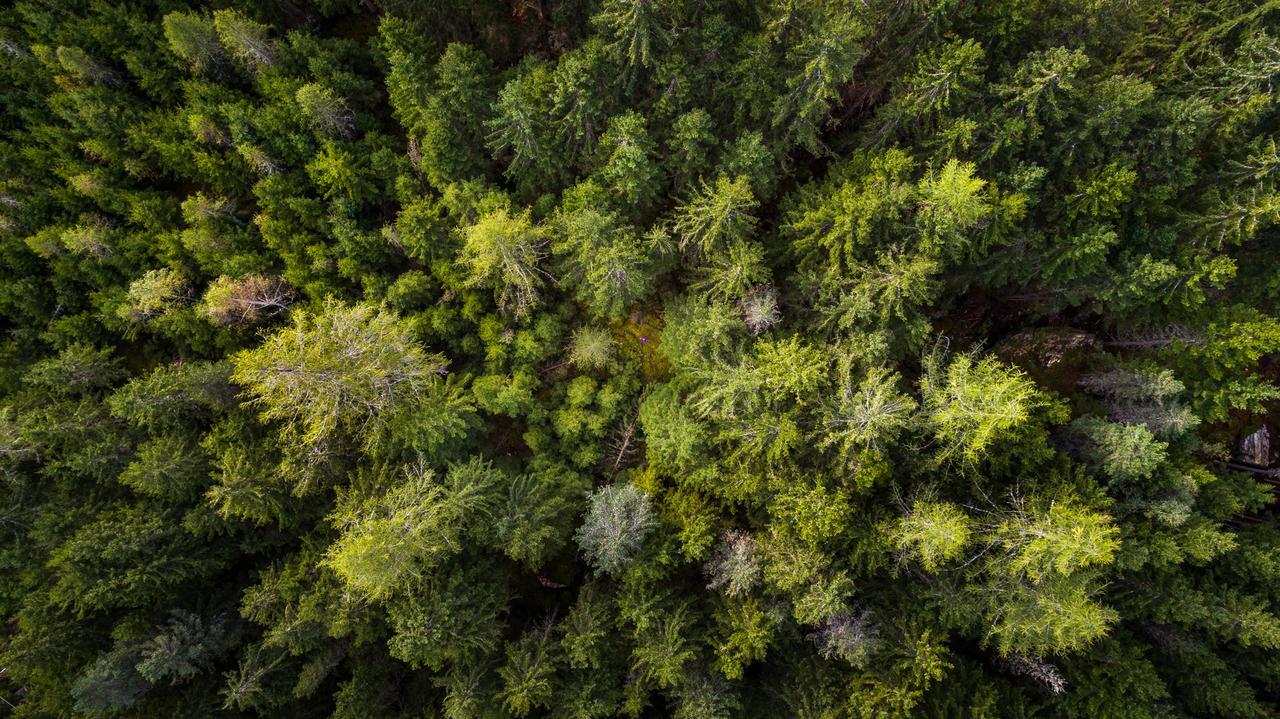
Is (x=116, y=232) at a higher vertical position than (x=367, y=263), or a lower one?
higher

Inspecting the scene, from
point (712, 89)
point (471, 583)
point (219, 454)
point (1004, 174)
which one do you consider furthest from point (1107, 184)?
point (219, 454)

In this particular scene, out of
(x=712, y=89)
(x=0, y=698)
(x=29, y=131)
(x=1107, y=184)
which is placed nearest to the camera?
(x=1107, y=184)

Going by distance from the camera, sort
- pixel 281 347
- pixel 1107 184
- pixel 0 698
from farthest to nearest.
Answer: pixel 0 698, pixel 1107 184, pixel 281 347

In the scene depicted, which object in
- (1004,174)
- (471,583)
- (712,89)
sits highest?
(712,89)

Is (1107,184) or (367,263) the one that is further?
(367,263)

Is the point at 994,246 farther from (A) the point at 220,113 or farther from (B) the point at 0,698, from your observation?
(B) the point at 0,698

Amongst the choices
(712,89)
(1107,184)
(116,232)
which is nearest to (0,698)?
(116,232)

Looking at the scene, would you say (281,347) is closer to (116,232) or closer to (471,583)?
(471,583)
